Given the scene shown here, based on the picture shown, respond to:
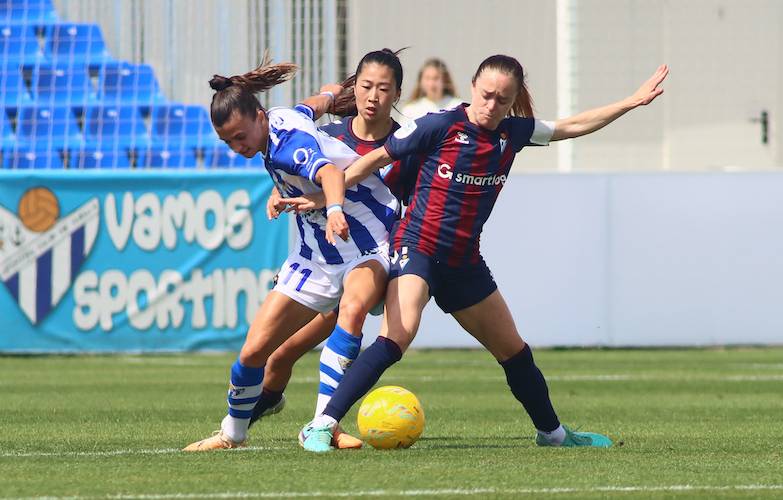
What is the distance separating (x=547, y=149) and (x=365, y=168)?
10.9 m

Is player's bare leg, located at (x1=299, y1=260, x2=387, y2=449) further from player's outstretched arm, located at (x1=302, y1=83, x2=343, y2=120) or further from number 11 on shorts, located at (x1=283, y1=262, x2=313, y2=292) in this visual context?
player's outstretched arm, located at (x1=302, y1=83, x2=343, y2=120)

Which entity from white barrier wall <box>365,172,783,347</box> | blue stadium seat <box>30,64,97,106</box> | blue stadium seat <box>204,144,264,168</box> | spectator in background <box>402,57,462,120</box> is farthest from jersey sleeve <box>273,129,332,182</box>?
blue stadium seat <box>30,64,97,106</box>

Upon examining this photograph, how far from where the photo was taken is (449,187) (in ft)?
21.3

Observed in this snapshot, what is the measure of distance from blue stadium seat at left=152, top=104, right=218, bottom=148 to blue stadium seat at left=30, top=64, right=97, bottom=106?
113 centimetres

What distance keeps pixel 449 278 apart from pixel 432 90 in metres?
6.33

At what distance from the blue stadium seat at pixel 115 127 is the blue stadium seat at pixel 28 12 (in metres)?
1.49

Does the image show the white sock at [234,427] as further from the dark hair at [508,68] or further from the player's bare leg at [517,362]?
the dark hair at [508,68]

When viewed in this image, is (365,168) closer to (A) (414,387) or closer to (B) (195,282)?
(A) (414,387)

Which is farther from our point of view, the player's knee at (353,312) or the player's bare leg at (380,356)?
the player's knee at (353,312)

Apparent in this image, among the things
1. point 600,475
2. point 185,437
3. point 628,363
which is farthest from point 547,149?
point 600,475

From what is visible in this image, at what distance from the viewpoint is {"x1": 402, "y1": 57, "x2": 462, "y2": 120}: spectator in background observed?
12594 mm

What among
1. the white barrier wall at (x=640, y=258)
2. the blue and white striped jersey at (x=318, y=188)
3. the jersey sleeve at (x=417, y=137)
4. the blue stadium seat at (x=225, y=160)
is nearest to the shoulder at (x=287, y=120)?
the blue and white striped jersey at (x=318, y=188)

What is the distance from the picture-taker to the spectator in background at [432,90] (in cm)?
1259

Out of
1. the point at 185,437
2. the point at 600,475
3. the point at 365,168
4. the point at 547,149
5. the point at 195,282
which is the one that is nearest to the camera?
the point at 600,475
